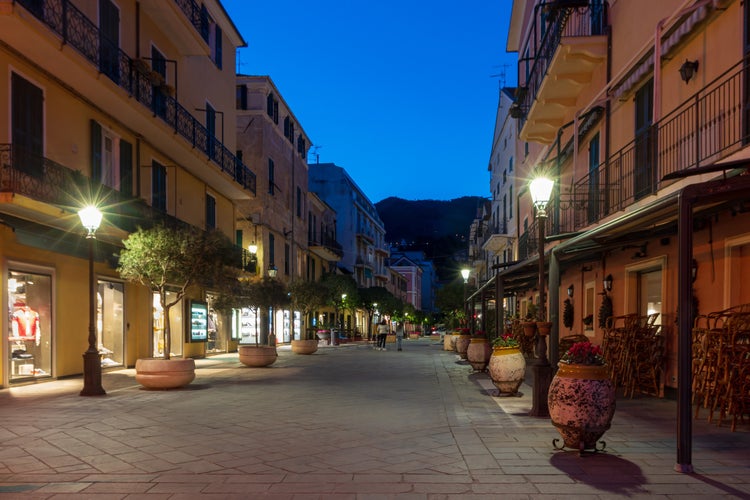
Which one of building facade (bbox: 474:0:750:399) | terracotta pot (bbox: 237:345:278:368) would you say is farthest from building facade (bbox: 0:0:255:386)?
building facade (bbox: 474:0:750:399)

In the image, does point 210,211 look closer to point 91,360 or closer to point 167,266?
point 167,266

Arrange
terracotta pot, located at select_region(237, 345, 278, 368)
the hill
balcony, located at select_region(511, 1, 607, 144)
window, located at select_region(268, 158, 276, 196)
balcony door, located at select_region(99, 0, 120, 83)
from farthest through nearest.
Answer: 1. the hill
2. window, located at select_region(268, 158, 276, 196)
3. terracotta pot, located at select_region(237, 345, 278, 368)
4. balcony door, located at select_region(99, 0, 120, 83)
5. balcony, located at select_region(511, 1, 607, 144)

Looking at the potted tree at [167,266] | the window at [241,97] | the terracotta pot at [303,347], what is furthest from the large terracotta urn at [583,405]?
the window at [241,97]

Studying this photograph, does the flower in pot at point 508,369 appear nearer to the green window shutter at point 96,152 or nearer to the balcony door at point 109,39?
the green window shutter at point 96,152

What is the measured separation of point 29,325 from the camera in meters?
13.8

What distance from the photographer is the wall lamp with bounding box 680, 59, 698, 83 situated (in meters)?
9.33

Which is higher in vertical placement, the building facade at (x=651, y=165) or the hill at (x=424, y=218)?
the hill at (x=424, y=218)

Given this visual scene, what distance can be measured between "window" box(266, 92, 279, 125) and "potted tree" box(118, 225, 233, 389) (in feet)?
68.6

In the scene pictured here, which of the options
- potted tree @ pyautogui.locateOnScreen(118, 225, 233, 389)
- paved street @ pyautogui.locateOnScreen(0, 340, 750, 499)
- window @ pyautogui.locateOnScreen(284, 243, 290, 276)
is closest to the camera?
paved street @ pyautogui.locateOnScreen(0, 340, 750, 499)

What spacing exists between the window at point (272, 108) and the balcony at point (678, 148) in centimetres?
2235

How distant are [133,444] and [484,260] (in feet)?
129

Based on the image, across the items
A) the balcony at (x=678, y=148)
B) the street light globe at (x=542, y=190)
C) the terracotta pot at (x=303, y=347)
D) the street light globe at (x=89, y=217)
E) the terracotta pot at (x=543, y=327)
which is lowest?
the terracotta pot at (x=303, y=347)

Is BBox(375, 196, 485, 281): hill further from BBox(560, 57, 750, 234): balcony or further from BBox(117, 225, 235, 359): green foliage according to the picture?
BBox(560, 57, 750, 234): balcony

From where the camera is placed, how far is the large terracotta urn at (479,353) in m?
15.9
